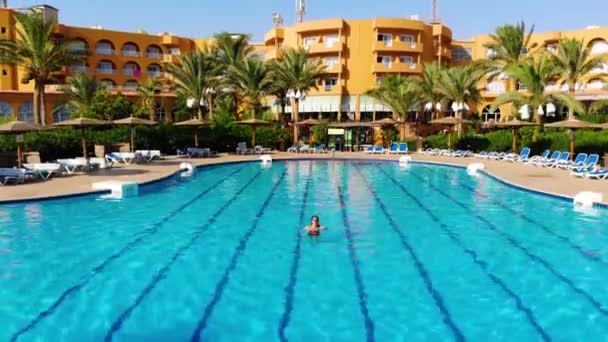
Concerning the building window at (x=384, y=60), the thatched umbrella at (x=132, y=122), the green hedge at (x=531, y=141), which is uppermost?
the building window at (x=384, y=60)

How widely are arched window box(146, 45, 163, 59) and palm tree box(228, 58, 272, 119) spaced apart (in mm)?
27745

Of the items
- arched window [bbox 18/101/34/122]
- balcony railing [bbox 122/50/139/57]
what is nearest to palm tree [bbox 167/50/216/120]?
arched window [bbox 18/101/34/122]

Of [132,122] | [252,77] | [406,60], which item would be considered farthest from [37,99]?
[406,60]

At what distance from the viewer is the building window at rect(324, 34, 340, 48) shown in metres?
51.7

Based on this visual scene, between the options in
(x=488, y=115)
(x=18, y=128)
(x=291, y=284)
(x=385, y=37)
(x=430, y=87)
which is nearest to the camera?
(x=291, y=284)

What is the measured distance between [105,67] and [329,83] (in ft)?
87.0

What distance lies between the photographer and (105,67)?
59531 millimetres

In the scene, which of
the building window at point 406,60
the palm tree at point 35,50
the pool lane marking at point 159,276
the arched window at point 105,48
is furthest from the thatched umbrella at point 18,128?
the arched window at point 105,48

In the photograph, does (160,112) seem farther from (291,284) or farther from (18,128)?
(291,284)

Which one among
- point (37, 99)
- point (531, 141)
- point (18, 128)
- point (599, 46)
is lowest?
point (531, 141)

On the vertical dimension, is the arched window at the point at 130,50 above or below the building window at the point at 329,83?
above

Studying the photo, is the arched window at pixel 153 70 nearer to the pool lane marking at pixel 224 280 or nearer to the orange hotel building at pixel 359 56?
the orange hotel building at pixel 359 56

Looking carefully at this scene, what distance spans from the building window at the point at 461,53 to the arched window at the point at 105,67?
39007mm

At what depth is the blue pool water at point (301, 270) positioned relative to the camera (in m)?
6.95
